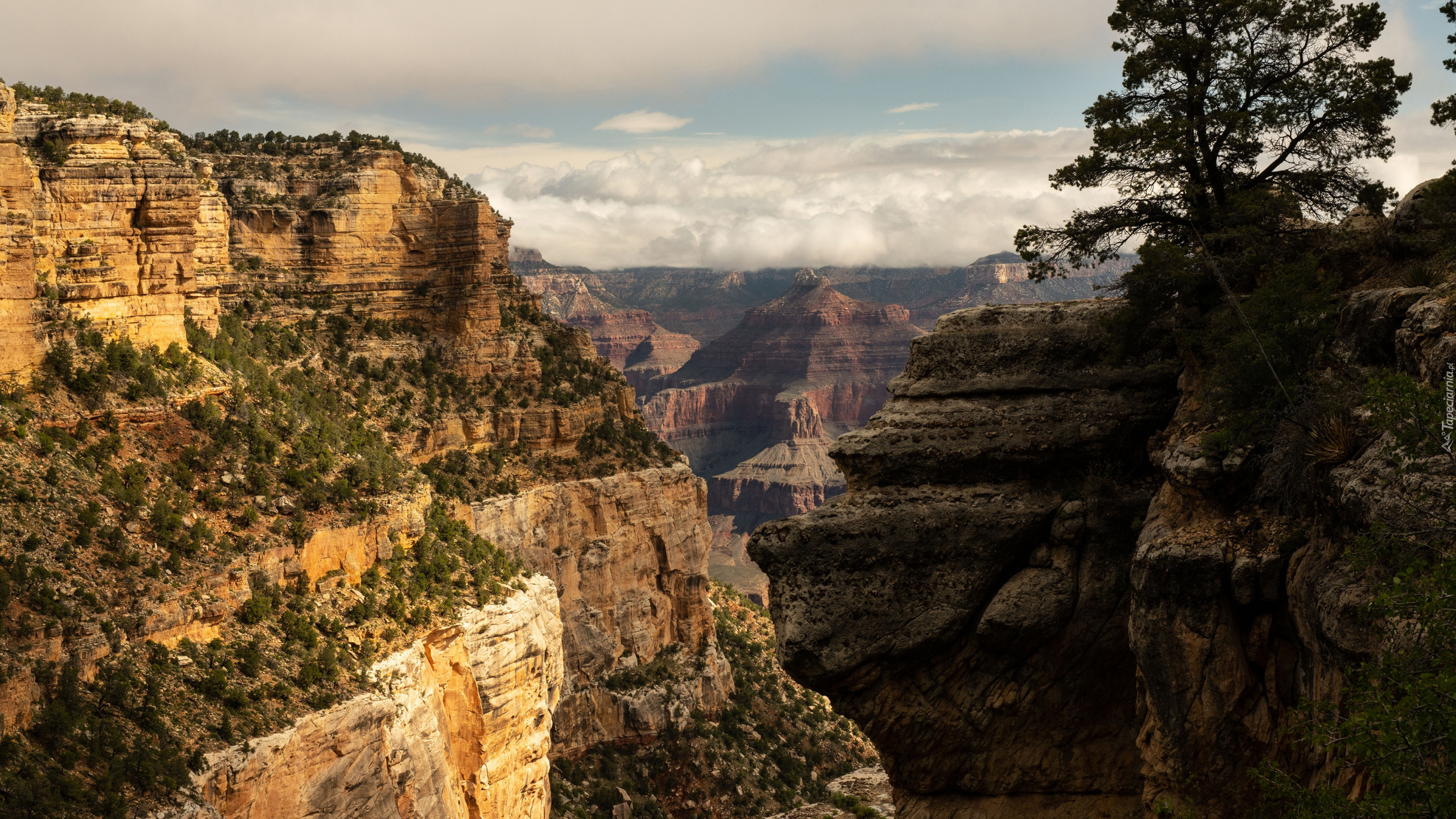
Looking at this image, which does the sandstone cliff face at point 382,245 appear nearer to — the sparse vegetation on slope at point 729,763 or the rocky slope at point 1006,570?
the sparse vegetation on slope at point 729,763

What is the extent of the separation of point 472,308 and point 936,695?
4905 cm

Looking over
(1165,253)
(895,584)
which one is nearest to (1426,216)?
(1165,253)

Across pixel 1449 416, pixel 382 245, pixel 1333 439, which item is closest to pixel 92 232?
pixel 382 245

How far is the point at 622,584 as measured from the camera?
217 ft

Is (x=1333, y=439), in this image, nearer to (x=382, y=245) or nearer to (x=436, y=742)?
(x=436, y=742)

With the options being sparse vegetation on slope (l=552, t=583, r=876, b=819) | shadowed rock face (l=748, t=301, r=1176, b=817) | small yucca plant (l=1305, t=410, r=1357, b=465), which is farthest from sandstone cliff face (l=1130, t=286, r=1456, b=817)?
sparse vegetation on slope (l=552, t=583, r=876, b=819)

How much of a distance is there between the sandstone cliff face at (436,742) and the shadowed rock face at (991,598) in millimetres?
20310

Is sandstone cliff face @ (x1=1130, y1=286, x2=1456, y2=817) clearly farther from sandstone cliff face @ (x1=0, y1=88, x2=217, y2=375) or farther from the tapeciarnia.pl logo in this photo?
sandstone cliff face @ (x1=0, y1=88, x2=217, y2=375)

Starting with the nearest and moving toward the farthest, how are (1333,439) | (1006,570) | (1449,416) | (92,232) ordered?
(1449,416) → (1333,439) → (1006,570) → (92,232)

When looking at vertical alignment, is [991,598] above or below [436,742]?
above

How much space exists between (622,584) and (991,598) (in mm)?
47802

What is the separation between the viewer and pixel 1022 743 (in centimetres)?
2055

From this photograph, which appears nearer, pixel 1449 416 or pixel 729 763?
pixel 1449 416

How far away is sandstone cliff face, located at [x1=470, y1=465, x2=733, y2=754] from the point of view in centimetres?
6012
